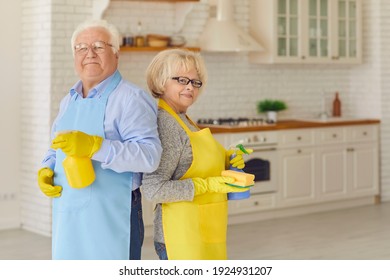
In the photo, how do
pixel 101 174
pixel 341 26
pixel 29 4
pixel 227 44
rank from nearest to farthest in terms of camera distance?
pixel 101 174, pixel 29 4, pixel 227 44, pixel 341 26

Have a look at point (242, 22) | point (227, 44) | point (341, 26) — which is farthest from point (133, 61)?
point (341, 26)

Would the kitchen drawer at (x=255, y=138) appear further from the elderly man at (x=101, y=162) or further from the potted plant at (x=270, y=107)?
the elderly man at (x=101, y=162)

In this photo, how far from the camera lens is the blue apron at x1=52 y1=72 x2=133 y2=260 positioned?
2.96m

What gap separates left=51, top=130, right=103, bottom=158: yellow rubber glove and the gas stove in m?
5.12

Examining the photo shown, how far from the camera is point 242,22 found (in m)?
8.54

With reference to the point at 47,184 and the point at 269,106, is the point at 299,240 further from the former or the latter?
the point at 47,184

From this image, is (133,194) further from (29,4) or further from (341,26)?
(341,26)

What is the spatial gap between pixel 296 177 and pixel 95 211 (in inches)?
219

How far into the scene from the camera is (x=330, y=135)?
8617 mm

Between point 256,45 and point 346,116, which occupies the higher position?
point 256,45

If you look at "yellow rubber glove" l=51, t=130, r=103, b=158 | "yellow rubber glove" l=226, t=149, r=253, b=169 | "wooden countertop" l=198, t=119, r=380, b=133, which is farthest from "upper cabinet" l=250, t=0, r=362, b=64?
"yellow rubber glove" l=51, t=130, r=103, b=158

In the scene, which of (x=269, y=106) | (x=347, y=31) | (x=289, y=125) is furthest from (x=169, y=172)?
(x=347, y=31)

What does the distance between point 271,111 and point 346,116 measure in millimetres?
1386

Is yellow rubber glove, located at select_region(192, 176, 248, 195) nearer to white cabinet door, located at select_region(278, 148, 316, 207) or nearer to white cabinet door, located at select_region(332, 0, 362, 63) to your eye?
white cabinet door, located at select_region(278, 148, 316, 207)
